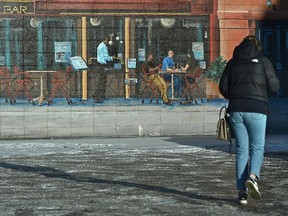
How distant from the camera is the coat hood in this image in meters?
9.49

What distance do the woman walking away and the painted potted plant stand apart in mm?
10174

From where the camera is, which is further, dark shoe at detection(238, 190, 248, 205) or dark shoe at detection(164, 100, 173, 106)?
dark shoe at detection(164, 100, 173, 106)

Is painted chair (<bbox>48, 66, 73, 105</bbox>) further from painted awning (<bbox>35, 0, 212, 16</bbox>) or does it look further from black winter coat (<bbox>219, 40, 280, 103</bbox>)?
black winter coat (<bbox>219, 40, 280, 103</bbox>)

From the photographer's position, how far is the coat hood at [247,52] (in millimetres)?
9492

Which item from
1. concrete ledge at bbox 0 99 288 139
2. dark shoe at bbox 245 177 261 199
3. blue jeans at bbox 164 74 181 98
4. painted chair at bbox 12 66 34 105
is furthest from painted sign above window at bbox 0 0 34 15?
dark shoe at bbox 245 177 261 199

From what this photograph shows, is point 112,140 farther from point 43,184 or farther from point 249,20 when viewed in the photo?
point 43,184

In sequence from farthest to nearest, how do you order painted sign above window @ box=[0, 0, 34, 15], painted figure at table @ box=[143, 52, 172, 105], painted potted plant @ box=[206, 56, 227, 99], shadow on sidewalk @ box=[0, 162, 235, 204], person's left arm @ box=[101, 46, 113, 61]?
painted potted plant @ box=[206, 56, 227, 99] → painted figure at table @ box=[143, 52, 172, 105] → person's left arm @ box=[101, 46, 113, 61] → painted sign above window @ box=[0, 0, 34, 15] → shadow on sidewalk @ box=[0, 162, 235, 204]

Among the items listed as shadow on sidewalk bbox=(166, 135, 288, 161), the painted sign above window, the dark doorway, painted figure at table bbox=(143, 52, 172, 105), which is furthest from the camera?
the dark doorway

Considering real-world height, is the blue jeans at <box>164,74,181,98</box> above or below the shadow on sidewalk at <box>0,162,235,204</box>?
above

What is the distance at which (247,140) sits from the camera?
945 cm

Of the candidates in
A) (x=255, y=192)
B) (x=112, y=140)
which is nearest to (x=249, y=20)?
(x=112, y=140)

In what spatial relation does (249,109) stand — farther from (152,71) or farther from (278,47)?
(278,47)

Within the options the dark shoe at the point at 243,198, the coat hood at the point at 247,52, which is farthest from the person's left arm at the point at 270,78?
the dark shoe at the point at 243,198

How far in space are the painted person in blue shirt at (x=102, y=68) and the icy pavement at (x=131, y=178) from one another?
130 cm
